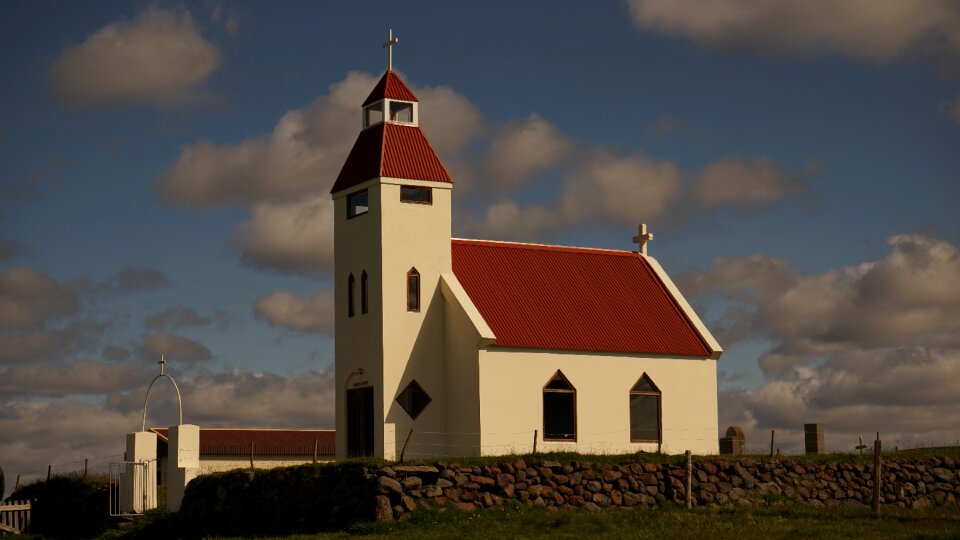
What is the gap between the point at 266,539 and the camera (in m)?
33.6

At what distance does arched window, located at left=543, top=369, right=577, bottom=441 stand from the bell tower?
3.44 metres

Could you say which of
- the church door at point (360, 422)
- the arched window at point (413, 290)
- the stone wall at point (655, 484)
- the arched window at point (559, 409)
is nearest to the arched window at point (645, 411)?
the arched window at point (559, 409)

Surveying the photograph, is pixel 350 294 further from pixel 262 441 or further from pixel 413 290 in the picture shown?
pixel 262 441

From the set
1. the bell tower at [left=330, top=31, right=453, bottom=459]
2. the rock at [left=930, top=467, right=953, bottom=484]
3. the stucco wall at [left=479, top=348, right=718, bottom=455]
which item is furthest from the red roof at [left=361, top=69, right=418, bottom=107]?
the rock at [left=930, top=467, right=953, bottom=484]

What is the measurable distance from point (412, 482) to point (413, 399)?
7.64 m

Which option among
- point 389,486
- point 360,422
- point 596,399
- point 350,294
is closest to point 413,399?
point 360,422

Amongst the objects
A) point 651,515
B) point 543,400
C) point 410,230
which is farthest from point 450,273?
point 651,515

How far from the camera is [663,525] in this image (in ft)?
107

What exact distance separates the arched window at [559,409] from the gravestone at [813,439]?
345 inches

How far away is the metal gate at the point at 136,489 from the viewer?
41625mm

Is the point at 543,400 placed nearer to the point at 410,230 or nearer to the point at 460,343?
the point at 460,343

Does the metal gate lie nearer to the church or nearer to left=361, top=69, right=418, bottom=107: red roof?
the church

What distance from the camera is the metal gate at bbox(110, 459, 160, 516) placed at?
41625 mm

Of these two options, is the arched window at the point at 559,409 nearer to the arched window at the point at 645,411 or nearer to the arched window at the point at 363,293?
the arched window at the point at 645,411
